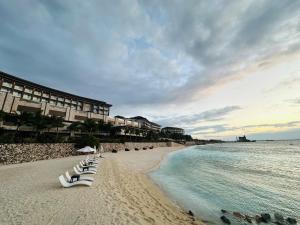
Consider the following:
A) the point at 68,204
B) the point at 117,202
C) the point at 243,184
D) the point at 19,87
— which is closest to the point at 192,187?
the point at 243,184

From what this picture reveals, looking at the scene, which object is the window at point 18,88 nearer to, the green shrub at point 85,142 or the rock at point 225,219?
the green shrub at point 85,142

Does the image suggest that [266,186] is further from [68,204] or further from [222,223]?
[68,204]

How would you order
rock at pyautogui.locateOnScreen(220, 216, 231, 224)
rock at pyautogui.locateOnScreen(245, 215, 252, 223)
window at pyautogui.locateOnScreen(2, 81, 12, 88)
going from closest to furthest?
rock at pyautogui.locateOnScreen(220, 216, 231, 224)
rock at pyautogui.locateOnScreen(245, 215, 252, 223)
window at pyautogui.locateOnScreen(2, 81, 12, 88)

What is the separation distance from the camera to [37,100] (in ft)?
187

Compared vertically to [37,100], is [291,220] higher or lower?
lower

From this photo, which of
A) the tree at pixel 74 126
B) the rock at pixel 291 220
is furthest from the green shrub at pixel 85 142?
the rock at pixel 291 220

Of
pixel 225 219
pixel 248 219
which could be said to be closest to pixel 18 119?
pixel 225 219

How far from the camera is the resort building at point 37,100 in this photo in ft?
137

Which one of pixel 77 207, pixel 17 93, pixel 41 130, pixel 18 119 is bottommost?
pixel 77 207

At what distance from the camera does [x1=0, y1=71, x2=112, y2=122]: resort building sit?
41.6 meters

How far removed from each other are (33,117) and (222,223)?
125ft

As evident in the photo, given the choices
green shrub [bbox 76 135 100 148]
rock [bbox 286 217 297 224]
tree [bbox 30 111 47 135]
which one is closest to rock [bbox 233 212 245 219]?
rock [bbox 286 217 297 224]

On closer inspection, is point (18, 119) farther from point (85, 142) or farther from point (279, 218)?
point (279, 218)

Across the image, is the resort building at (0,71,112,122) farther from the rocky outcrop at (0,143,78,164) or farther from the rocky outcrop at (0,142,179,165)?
the rocky outcrop at (0,143,78,164)
